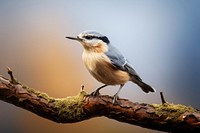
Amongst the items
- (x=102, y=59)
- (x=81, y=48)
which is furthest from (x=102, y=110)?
(x=81, y=48)

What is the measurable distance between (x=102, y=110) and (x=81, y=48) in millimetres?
279

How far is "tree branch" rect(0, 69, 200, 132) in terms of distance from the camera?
0.98 m

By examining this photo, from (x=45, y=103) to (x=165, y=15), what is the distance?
22.7 inches

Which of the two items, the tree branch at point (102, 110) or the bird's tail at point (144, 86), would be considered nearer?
the tree branch at point (102, 110)

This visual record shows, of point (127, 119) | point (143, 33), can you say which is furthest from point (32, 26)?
point (127, 119)

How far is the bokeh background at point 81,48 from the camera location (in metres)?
1.22

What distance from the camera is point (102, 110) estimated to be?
102cm

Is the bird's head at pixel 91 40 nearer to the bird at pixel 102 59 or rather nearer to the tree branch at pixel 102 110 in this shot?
the bird at pixel 102 59

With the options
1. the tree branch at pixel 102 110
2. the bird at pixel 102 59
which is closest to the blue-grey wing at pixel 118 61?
the bird at pixel 102 59

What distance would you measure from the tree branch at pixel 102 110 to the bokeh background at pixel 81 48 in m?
0.19

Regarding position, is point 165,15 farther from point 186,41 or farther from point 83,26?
point 83,26

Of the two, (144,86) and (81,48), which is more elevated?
(81,48)

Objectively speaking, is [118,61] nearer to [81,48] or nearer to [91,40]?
[91,40]

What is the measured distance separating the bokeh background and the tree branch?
0.61ft
